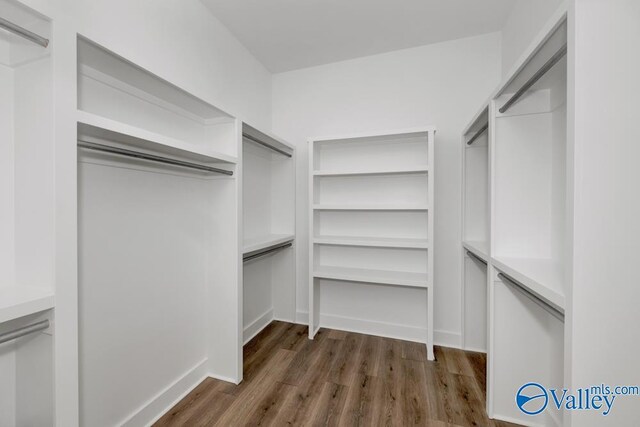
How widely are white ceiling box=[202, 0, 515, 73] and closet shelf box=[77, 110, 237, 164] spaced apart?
1290 millimetres

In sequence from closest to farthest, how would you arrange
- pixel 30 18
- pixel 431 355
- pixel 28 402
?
pixel 30 18
pixel 28 402
pixel 431 355

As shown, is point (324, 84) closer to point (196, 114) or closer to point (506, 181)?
point (196, 114)

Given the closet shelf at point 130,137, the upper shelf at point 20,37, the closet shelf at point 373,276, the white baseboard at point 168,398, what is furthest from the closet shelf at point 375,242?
the upper shelf at point 20,37

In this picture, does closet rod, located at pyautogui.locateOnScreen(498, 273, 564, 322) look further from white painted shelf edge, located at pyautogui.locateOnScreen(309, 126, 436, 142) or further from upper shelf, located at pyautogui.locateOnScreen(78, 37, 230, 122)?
upper shelf, located at pyautogui.locateOnScreen(78, 37, 230, 122)

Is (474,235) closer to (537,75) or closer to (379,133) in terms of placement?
(379,133)

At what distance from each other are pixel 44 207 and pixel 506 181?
2163 millimetres

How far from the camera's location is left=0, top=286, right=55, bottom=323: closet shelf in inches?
31.0

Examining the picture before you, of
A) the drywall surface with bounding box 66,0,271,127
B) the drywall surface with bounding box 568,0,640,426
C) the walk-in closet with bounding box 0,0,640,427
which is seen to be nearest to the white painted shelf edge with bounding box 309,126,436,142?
the walk-in closet with bounding box 0,0,640,427

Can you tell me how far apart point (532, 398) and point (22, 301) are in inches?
92.2

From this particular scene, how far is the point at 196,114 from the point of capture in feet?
5.98

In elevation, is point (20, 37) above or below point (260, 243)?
above

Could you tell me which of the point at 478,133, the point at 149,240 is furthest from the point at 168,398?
the point at 478,133

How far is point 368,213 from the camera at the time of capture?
8.82 ft

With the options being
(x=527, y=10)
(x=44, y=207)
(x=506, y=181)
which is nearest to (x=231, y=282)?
(x=44, y=207)
